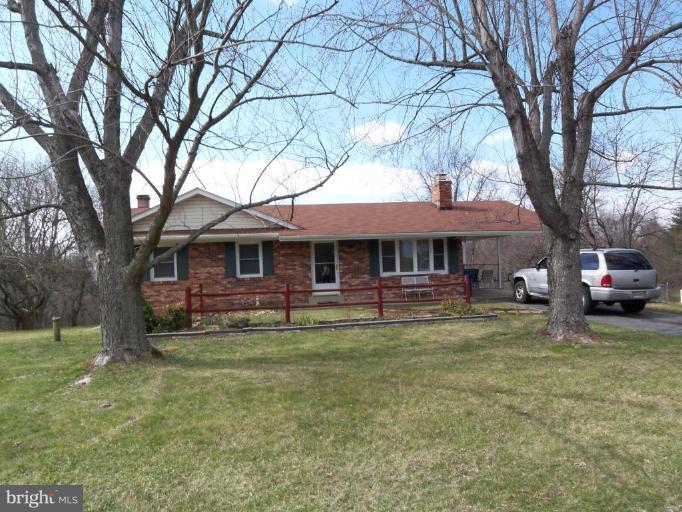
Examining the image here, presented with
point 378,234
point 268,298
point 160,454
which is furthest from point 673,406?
point 268,298

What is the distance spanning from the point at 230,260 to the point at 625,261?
38.0ft

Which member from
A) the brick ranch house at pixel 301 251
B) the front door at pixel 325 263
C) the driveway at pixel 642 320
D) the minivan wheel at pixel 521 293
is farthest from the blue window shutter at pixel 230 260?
the driveway at pixel 642 320

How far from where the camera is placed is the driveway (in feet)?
37.3

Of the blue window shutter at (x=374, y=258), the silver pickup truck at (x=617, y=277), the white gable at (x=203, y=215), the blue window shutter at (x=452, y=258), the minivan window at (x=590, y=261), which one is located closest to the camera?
the silver pickup truck at (x=617, y=277)

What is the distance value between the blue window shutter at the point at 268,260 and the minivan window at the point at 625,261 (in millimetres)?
10022

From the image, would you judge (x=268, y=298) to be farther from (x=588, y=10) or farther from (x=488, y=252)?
(x=488, y=252)

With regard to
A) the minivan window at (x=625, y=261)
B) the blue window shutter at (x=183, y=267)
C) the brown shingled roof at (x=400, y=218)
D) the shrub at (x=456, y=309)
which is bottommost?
the shrub at (x=456, y=309)

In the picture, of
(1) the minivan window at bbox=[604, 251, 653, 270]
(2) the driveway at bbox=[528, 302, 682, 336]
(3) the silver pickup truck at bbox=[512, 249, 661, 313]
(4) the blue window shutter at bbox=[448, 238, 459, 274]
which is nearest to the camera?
(2) the driveway at bbox=[528, 302, 682, 336]

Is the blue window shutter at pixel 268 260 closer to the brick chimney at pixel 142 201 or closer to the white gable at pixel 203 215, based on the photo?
the white gable at pixel 203 215

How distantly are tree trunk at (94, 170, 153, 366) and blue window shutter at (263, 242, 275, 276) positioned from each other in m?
9.34

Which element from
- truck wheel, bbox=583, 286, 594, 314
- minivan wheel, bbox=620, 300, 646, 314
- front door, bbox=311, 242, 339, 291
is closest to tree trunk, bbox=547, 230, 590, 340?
truck wheel, bbox=583, 286, 594, 314

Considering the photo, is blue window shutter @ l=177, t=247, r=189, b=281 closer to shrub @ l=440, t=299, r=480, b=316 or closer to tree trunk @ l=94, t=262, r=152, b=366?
shrub @ l=440, t=299, r=480, b=316

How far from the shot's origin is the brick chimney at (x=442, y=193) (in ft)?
68.3

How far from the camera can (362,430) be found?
5.37m
